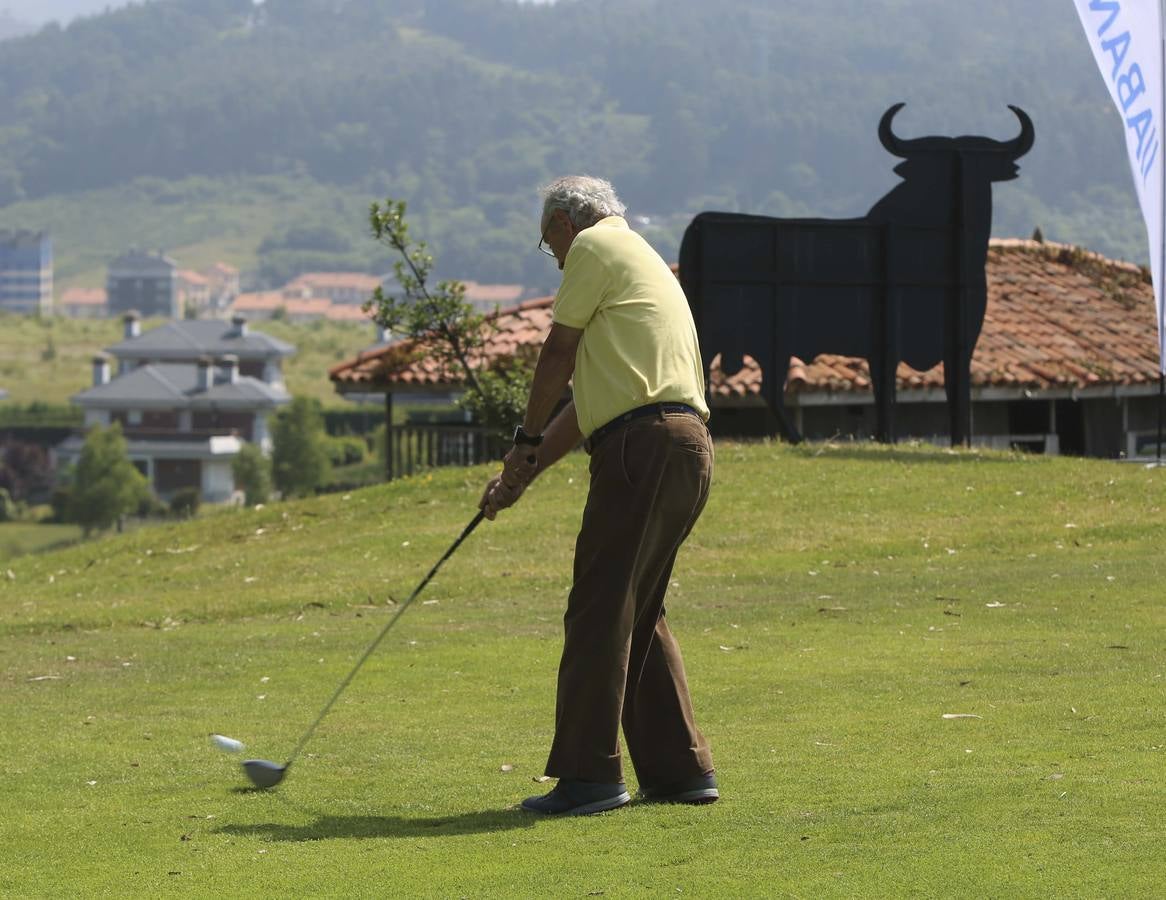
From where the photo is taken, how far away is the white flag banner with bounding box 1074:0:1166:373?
16.0 metres

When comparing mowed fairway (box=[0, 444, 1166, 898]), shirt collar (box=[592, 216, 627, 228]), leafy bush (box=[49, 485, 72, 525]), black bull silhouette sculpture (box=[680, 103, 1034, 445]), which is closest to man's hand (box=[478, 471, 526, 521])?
shirt collar (box=[592, 216, 627, 228])

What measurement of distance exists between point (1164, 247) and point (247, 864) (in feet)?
40.0

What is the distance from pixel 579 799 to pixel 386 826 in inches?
25.4

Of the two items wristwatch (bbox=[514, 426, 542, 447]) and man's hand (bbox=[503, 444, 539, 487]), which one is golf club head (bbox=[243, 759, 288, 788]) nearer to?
man's hand (bbox=[503, 444, 539, 487])

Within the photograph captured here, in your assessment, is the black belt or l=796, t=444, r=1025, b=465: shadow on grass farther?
l=796, t=444, r=1025, b=465: shadow on grass

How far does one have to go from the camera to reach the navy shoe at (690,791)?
653 centimetres

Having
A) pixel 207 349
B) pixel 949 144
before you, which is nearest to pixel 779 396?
pixel 949 144

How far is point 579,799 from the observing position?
21.3 feet

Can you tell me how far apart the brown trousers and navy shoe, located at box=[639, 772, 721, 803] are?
0.02 meters

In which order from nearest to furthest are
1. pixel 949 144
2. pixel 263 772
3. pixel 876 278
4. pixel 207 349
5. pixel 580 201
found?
pixel 580 201 → pixel 263 772 → pixel 876 278 → pixel 949 144 → pixel 207 349

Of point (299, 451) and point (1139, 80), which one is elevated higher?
point (1139, 80)

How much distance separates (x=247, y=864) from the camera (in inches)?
233

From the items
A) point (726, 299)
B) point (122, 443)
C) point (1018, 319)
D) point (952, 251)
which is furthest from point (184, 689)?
point (122, 443)

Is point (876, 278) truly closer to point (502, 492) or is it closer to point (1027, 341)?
point (1027, 341)
